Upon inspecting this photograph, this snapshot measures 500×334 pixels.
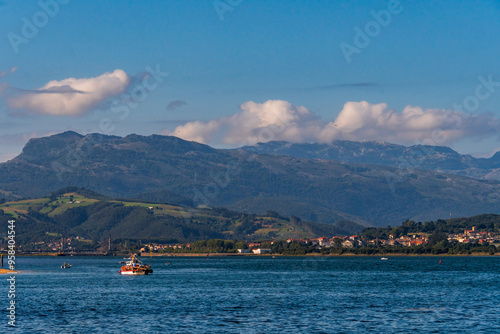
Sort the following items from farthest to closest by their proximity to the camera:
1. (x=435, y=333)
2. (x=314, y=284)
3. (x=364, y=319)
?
1. (x=314, y=284)
2. (x=364, y=319)
3. (x=435, y=333)

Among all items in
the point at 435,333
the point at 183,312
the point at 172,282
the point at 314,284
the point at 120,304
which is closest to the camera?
the point at 435,333

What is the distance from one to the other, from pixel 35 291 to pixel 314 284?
5482cm

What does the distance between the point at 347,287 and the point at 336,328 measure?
59896 mm

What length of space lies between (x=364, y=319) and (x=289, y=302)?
22.8 m

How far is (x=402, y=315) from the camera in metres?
88.2

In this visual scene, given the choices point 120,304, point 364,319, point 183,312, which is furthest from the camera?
point 120,304

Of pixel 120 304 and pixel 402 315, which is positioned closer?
pixel 402 315

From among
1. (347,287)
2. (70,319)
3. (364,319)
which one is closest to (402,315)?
(364,319)

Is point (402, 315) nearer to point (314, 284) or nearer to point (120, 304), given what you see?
point (120, 304)

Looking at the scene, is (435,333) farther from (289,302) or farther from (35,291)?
(35,291)

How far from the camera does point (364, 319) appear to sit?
85.4 meters

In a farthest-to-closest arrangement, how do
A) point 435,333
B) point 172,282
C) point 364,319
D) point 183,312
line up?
point 172,282, point 183,312, point 364,319, point 435,333

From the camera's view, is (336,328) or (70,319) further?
(70,319)

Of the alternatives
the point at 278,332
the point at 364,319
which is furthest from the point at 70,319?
the point at 364,319
